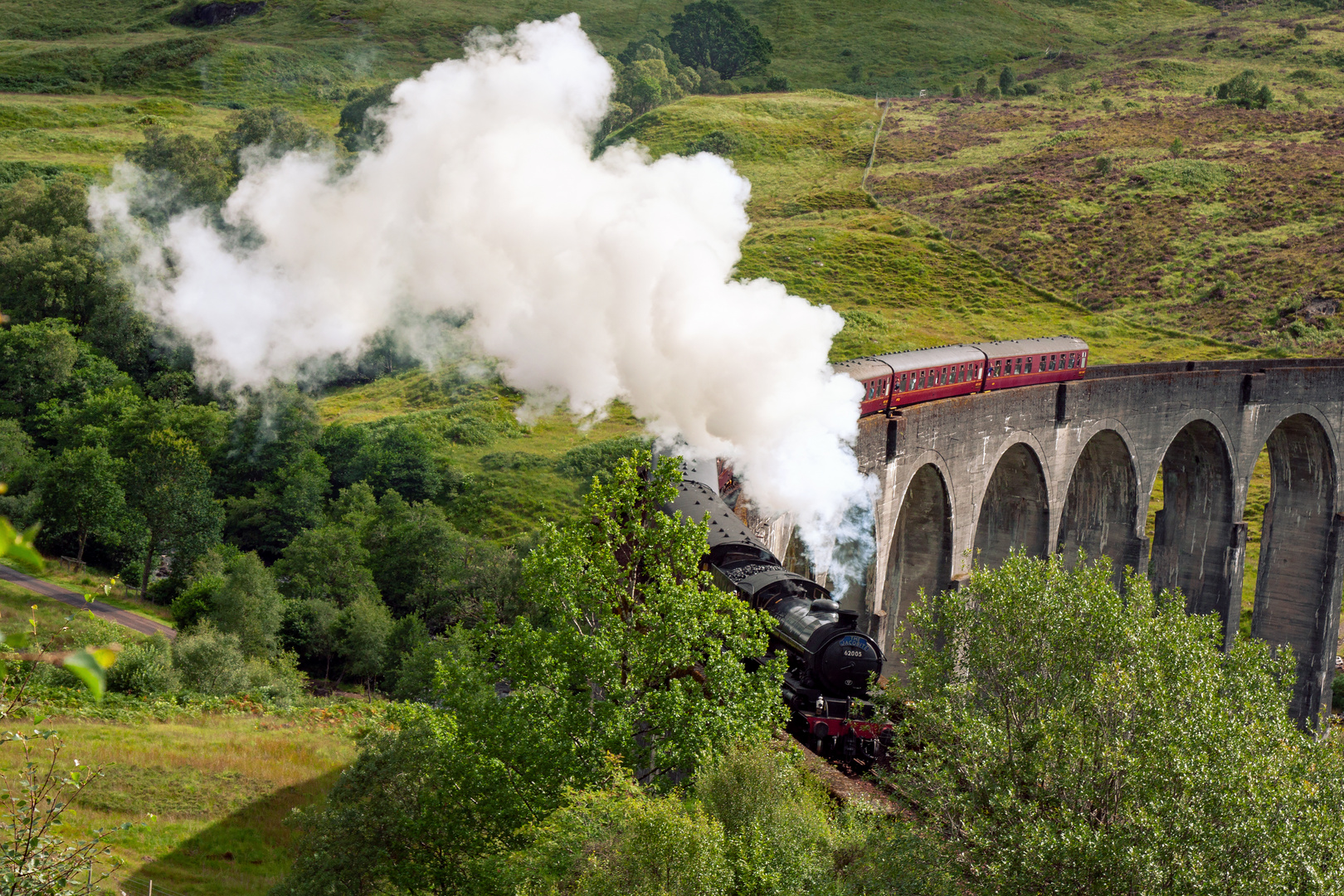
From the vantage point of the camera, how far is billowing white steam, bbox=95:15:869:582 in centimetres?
2381

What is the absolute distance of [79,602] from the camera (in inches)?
1391

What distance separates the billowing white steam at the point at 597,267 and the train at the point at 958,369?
2.65 metres

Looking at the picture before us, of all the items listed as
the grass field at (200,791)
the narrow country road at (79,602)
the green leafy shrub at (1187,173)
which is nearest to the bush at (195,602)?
the narrow country road at (79,602)

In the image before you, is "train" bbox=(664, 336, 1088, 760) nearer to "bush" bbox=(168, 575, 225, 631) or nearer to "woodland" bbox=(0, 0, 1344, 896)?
"woodland" bbox=(0, 0, 1344, 896)

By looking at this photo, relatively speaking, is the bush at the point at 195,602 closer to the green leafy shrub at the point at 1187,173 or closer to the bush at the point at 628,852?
the bush at the point at 628,852

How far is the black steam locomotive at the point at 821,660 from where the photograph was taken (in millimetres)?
17125

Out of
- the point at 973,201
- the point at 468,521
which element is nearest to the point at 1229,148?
the point at 973,201

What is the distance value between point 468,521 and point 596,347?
26.1 meters

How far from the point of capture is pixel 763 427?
23750 millimetres

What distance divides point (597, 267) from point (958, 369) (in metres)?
12.5

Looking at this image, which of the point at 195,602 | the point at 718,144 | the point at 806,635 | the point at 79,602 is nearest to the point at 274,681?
the point at 195,602

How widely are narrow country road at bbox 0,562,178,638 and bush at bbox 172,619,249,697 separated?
20.9 feet

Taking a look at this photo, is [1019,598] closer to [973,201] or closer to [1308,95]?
[973,201]

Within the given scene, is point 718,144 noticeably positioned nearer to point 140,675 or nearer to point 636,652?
point 140,675
